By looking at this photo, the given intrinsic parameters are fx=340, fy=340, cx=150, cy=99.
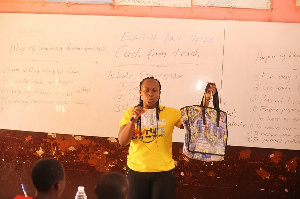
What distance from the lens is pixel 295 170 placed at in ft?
9.86

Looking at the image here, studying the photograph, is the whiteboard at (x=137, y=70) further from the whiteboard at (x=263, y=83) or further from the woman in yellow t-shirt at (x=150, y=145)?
the woman in yellow t-shirt at (x=150, y=145)

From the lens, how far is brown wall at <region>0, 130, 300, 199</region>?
3023 millimetres

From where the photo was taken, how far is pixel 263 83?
2.98 metres

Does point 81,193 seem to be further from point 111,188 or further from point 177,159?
point 111,188

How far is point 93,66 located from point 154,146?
4.00 ft

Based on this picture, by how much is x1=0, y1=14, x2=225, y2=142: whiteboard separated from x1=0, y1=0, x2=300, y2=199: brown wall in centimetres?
9

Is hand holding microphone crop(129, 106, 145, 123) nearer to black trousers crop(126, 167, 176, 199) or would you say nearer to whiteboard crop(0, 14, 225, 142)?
black trousers crop(126, 167, 176, 199)

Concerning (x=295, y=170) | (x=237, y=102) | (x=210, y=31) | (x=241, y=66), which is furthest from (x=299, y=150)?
(x=210, y=31)

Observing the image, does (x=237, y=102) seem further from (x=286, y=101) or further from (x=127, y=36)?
(x=127, y=36)

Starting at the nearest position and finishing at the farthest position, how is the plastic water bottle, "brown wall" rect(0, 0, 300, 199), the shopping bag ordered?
the shopping bag
the plastic water bottle
"brown wall" rect(0, 0, 300, 199)

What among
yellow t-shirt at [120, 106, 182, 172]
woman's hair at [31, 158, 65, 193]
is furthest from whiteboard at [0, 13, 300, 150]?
woman's hair at [31, 158, 65, 193]

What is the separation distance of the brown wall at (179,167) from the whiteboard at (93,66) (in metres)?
0.13

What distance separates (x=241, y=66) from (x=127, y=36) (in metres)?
1.06

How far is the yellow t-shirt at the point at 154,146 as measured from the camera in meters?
2.27
